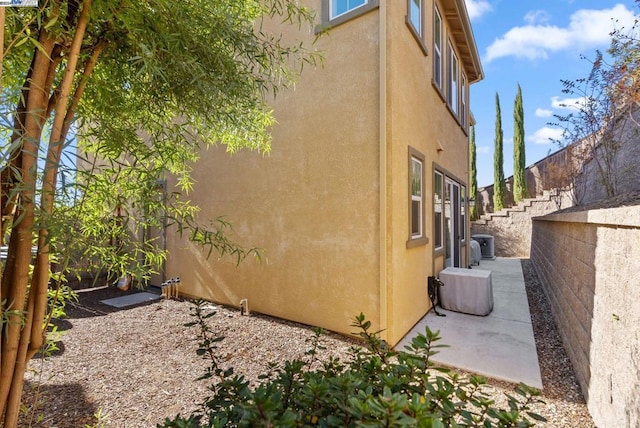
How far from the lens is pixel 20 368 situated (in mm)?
1602

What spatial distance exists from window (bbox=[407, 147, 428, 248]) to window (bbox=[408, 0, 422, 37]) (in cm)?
229

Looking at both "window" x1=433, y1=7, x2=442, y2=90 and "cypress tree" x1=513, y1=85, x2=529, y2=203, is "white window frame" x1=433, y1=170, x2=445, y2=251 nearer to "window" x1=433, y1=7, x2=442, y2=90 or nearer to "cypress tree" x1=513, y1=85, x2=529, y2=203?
"window" x1=433, y1=7, x2=442, y2=90

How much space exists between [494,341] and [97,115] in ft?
17.4

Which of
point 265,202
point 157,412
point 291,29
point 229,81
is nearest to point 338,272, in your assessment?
point 265,202

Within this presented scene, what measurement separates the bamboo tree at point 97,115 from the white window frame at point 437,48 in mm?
4908

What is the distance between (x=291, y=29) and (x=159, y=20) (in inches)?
152

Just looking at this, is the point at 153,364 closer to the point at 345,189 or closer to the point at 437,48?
the point at 345,189

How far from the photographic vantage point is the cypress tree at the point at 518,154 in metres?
16.3

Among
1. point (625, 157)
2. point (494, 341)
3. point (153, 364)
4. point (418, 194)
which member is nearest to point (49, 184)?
point (153, 364)

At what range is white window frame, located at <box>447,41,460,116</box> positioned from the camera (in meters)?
7.59

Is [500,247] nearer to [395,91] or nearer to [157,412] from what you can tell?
[395,91]

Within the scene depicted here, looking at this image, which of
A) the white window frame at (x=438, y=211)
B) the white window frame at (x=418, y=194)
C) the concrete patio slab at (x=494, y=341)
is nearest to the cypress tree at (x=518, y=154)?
the concrete patio slab at (x=494, y=341)

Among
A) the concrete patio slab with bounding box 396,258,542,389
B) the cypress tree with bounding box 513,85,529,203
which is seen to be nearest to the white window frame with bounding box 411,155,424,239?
the concrete patio slab with bounding box 396,258,542,389

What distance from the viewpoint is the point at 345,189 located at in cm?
460
